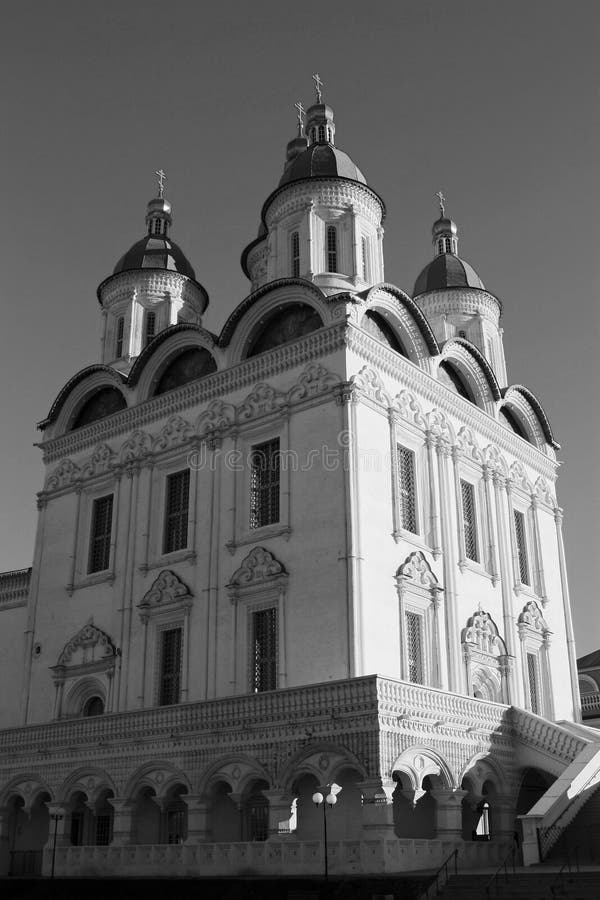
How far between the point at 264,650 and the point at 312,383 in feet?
20.2

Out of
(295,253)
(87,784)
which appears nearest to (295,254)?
(295,253)

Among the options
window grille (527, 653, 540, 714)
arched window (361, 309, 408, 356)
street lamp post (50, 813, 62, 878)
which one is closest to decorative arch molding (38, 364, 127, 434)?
arched window (361, 309, 408, 356)

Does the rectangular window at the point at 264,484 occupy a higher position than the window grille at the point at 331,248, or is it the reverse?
the window grille at the point at 331,248

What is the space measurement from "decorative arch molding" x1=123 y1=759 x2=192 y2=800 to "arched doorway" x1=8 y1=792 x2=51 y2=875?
10.3 ft

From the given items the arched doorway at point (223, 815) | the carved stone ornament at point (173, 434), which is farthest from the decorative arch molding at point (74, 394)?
the arched doorway at point (223, 815)

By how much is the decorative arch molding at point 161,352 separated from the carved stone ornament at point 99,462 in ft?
5.59

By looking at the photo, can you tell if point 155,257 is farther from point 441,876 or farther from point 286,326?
→ point 441,876

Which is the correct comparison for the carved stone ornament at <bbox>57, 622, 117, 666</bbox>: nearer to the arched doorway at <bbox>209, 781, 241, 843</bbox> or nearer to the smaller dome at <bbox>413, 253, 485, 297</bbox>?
the arched doorway at <bbox>209, 781, 241, 843</bbox>

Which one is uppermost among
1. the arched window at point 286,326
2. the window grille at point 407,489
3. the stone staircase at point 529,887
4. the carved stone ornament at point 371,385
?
the arched window at point 286,326

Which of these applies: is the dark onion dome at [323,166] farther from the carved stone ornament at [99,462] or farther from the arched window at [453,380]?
the carved stone ornament at [99,462]

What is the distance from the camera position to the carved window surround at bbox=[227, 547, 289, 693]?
72.3 feet

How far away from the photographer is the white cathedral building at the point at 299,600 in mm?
19578

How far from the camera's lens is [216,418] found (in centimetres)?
2531

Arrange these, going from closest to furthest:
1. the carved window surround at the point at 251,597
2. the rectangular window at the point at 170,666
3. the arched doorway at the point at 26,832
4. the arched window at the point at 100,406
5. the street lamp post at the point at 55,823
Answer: the street lamp post at the point at 55,823 < the carved window surround at the point at 251,597 < the rectangular window at the point at 170,666 < the arched doorway at the point at 26,832 < the arched window at the point at 100,406
